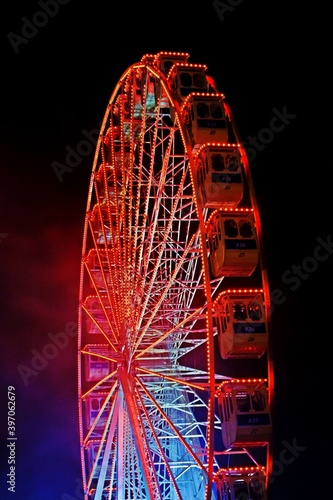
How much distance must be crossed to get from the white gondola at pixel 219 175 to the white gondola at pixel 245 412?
109 inches

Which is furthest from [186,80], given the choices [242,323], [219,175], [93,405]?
[93,405]

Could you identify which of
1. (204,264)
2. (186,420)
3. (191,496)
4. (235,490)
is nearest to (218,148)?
(204,264)

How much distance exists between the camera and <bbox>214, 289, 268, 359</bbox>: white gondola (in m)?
10.0

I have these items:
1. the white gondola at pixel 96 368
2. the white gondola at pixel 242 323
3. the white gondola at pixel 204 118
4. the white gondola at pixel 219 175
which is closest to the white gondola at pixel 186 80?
the white gondola at pixel 204 118

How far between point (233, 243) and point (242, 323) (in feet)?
3.98

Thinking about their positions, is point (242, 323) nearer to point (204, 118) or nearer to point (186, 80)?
point (204, 118)

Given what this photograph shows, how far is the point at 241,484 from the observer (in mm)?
9875

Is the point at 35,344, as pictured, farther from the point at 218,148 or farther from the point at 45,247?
the point at 218,148

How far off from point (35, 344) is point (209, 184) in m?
9.13

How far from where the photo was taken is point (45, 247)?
60.8 ft

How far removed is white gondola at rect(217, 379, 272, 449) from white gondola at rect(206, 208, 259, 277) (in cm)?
170

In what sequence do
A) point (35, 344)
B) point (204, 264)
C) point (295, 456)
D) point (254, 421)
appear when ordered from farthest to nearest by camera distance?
point (35, 344) → point (295, 456) → point (254, 421) → point (204, 264)

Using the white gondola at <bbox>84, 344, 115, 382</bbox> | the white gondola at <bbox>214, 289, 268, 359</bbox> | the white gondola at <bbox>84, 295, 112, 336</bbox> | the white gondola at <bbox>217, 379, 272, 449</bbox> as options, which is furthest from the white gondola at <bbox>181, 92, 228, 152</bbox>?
the white gondola at <bbox>84, 344, 115, 382</bbox>

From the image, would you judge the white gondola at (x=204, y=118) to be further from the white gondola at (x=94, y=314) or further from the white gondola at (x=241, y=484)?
the white gondola at (x=94, y=314)
